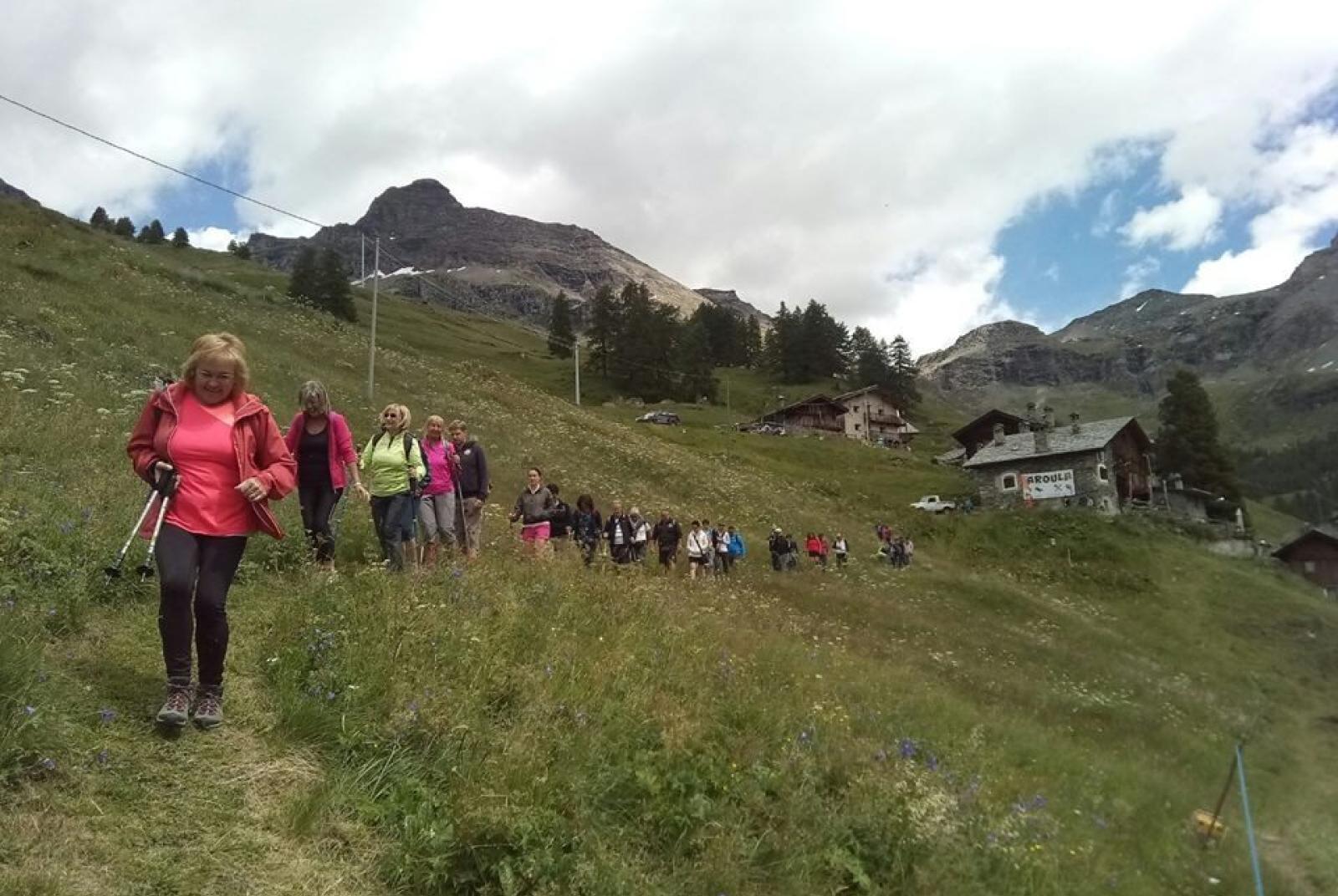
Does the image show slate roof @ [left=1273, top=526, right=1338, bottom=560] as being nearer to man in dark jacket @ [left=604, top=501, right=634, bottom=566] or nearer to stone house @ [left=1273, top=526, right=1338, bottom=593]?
stone house @ [left=1273, top=526, right=1338, bottom=593]

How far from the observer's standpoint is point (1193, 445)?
7325cm

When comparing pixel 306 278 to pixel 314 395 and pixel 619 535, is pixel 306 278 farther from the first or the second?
pixel 314 395

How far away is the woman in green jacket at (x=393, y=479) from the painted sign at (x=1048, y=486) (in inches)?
2184

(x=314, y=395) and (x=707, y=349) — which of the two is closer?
(x=314, y=395)

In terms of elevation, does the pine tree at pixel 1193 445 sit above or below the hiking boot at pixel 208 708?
above

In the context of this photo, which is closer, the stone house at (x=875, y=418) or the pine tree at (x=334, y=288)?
the pine tree at (x=334, y=288)

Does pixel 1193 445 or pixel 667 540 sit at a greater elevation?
pixel 1193 445

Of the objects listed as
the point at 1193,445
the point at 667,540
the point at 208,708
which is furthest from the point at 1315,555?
the point at 208,708

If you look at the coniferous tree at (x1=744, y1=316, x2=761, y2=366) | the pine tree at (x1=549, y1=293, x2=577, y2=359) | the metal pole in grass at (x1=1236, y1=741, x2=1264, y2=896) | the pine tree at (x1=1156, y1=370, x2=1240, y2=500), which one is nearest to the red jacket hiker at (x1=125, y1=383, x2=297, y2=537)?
the metal pole in grass at (x1=1236, y1=741, x2=1264, y2=896)

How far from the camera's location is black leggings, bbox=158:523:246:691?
469 centimetres

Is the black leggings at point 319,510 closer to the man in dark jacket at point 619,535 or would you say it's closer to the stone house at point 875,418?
the man in dark jacket at point 619,535

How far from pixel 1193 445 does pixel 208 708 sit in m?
83.4

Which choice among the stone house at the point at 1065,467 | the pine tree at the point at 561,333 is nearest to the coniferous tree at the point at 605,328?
the pine tree at the point at 561,333

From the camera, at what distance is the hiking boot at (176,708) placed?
A: 4.62m
